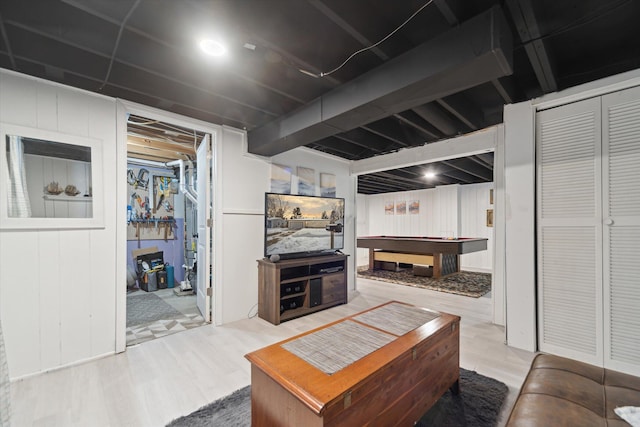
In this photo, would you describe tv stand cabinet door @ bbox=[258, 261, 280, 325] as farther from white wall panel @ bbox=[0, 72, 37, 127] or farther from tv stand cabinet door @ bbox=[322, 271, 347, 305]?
white wall panel @ bbox=[0, 72, 37, 127]

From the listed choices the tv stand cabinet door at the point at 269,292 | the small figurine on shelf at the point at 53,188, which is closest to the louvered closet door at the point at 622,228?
the tv stand cabinet door at the point at 269,292

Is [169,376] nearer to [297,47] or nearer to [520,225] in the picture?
[297,47]

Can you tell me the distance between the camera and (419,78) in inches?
72.3

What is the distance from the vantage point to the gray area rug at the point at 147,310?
11.5ft

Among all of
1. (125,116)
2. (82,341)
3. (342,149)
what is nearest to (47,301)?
(82,341)

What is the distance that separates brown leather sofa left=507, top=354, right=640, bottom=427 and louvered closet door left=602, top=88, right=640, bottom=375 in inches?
44.7

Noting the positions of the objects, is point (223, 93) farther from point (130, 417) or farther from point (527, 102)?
point (527, 102)

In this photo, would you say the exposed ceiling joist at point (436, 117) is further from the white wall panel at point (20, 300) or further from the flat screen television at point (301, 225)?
the white wall panel at point (20, 300)

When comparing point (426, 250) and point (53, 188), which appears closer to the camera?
point (53, 188)

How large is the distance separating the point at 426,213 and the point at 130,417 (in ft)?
27.8

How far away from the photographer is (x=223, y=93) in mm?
2541

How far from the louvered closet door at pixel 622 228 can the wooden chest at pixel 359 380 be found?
154 centimetres

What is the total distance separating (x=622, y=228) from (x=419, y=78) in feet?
7.00

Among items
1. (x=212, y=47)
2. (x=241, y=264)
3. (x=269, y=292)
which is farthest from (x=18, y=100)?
(x=269, y=292)
